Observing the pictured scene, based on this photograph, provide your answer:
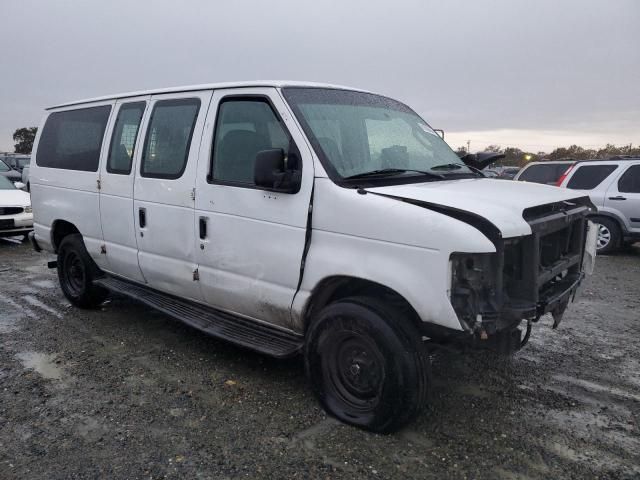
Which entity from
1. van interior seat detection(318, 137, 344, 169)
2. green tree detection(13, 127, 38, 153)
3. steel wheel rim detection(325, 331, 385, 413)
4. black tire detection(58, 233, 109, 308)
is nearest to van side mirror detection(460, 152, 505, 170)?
van interior seat detection(318, 137, 344, 169)

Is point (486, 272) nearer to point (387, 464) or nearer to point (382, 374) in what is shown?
point (382, 374)

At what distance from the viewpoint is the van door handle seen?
13.4 feet

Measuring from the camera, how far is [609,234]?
10.1m

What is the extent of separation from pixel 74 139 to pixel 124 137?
3.40ft

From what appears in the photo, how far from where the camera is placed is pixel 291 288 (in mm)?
3629

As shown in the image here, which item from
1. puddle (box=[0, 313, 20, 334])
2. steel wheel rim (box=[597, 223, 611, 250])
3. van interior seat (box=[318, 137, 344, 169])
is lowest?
puddle (box=[0, 313, 20, 334])

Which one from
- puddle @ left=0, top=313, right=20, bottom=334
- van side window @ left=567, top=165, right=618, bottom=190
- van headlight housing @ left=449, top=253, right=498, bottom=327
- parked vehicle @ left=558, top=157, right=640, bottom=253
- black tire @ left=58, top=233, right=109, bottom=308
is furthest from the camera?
van side window @ left=567, top=165, right=618, bottom=190

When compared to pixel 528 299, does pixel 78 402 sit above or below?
below

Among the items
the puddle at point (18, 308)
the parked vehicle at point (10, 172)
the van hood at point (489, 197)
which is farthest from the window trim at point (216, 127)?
the parked vehicle at point (10, 172)

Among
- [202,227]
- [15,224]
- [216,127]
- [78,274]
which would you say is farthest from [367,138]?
[15,224]

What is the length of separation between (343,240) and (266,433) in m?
1.30

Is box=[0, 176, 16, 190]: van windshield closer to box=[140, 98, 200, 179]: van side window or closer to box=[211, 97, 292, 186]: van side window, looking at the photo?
box=[140, 98, 200, 179]: van side window

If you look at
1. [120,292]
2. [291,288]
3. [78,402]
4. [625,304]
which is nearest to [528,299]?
[291,288]

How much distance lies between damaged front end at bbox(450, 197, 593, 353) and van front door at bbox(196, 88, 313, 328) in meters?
1.13
